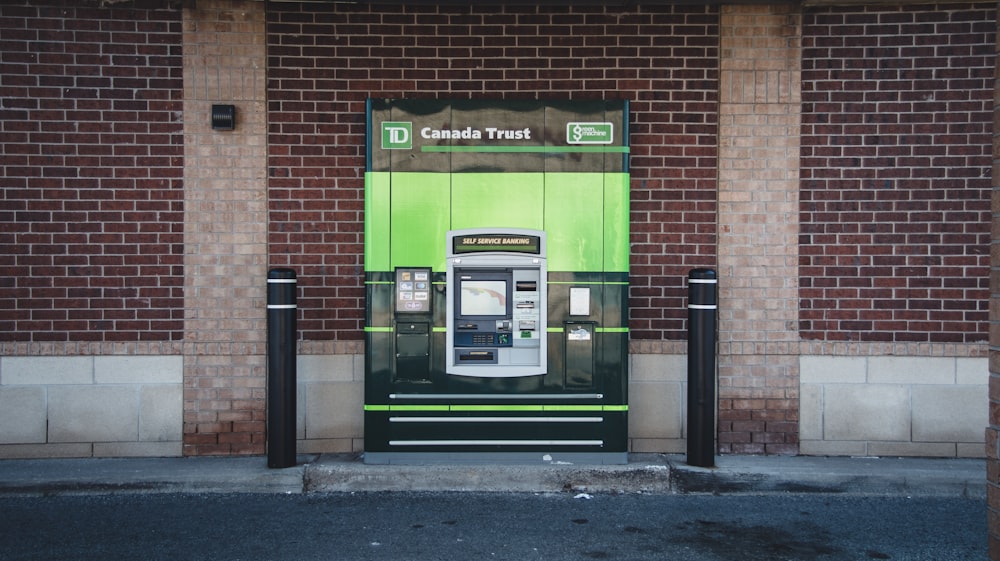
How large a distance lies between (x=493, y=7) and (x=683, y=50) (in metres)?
1.73

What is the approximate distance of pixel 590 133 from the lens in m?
7.12

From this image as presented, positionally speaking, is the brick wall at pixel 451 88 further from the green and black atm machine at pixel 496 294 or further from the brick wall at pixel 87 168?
the brick wall at pixel 87 168

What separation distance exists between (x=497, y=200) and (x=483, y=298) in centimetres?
81

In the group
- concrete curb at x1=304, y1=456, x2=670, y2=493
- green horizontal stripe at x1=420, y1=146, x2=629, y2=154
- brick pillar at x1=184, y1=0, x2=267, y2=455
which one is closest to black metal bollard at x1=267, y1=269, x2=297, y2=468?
concrete curb at x1=304, y1=456, x2=670, y2=493

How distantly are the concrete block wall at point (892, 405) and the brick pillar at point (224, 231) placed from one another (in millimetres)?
4934

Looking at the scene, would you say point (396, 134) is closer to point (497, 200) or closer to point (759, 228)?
point (497, 200)

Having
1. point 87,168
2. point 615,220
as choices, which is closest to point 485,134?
point 615,220

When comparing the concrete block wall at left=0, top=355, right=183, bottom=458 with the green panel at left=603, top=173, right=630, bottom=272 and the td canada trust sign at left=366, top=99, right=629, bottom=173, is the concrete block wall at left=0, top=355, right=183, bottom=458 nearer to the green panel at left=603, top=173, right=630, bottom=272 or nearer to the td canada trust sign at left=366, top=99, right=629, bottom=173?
the td canada trust sign at left=366, top=99, right=629, bottom=173

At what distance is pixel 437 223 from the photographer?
23.3ft

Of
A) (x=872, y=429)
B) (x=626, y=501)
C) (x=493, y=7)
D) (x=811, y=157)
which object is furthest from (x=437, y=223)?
(x=872, y=429)

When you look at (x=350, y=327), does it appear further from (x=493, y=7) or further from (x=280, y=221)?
(x=493, y=7)

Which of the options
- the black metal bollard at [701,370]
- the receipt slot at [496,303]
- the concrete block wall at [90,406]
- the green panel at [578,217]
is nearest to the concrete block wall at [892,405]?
the black metal bollard at [701,370]

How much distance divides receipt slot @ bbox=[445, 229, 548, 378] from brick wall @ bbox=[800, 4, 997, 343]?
2.52 metres

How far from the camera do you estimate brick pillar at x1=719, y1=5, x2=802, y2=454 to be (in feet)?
25.3
